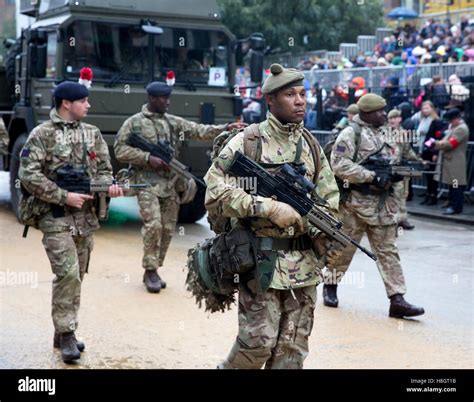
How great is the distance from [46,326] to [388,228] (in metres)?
2.96

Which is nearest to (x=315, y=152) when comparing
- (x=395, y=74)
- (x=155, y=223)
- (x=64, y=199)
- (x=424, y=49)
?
(x=64, y=199)

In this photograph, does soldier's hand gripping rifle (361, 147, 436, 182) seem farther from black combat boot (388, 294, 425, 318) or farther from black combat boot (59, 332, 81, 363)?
black combat boot (59, 332, 81, 363)

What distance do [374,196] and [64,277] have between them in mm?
2938

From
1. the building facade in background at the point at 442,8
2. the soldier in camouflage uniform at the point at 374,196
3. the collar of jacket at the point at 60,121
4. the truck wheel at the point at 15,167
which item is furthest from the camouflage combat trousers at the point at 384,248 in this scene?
the building facade in background at the point at 442,8

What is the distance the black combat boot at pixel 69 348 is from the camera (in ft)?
20.6

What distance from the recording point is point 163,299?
8.39m

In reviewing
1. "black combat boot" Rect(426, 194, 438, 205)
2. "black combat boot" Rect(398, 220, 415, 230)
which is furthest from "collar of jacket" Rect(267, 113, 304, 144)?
"black combat boot" Rect(426, 194, 438, 205)

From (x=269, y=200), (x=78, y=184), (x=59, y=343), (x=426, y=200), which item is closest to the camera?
(x=269, y=200)

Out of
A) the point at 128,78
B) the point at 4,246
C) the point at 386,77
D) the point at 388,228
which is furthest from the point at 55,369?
the point at 386,77

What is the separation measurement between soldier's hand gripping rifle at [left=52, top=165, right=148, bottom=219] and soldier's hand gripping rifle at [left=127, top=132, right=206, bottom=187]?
2280 mm

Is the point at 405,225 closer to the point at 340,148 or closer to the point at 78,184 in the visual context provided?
the point at 340,148

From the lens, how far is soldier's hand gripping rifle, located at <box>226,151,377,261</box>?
492 centimetres

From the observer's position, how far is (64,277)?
635 cm
